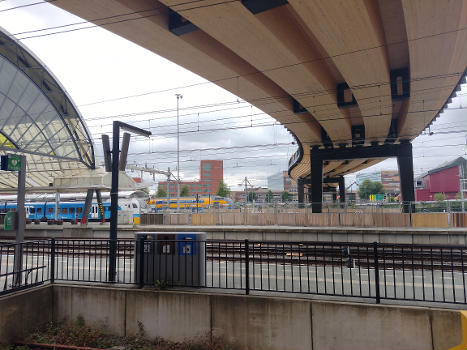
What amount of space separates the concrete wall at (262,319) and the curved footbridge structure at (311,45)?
23.4 feet

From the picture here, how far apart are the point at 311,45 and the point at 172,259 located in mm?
9295

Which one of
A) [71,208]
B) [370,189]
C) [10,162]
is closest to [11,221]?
[10,162]

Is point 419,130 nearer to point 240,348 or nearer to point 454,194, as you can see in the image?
point 240,348

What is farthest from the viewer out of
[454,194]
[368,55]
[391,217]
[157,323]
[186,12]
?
[454,194]

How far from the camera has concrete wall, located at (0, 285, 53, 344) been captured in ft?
18.7

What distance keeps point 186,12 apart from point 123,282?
705 centimetres

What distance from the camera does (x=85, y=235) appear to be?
73.5 feet

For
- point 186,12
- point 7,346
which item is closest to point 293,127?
point 186,12

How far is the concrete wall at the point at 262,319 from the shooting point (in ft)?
15.8

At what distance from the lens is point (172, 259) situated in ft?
21.4

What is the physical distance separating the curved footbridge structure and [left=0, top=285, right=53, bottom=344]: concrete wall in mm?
7134

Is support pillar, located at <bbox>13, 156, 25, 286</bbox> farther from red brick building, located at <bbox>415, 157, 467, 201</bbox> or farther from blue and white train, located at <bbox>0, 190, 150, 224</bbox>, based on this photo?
red brick building, located at <bbox>415, 157, 467, 201</bbox>

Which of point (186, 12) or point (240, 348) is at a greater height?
point (186, 12)

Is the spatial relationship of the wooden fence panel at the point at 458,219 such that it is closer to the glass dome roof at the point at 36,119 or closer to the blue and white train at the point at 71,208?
the glass dome roof at the point at 36,119
